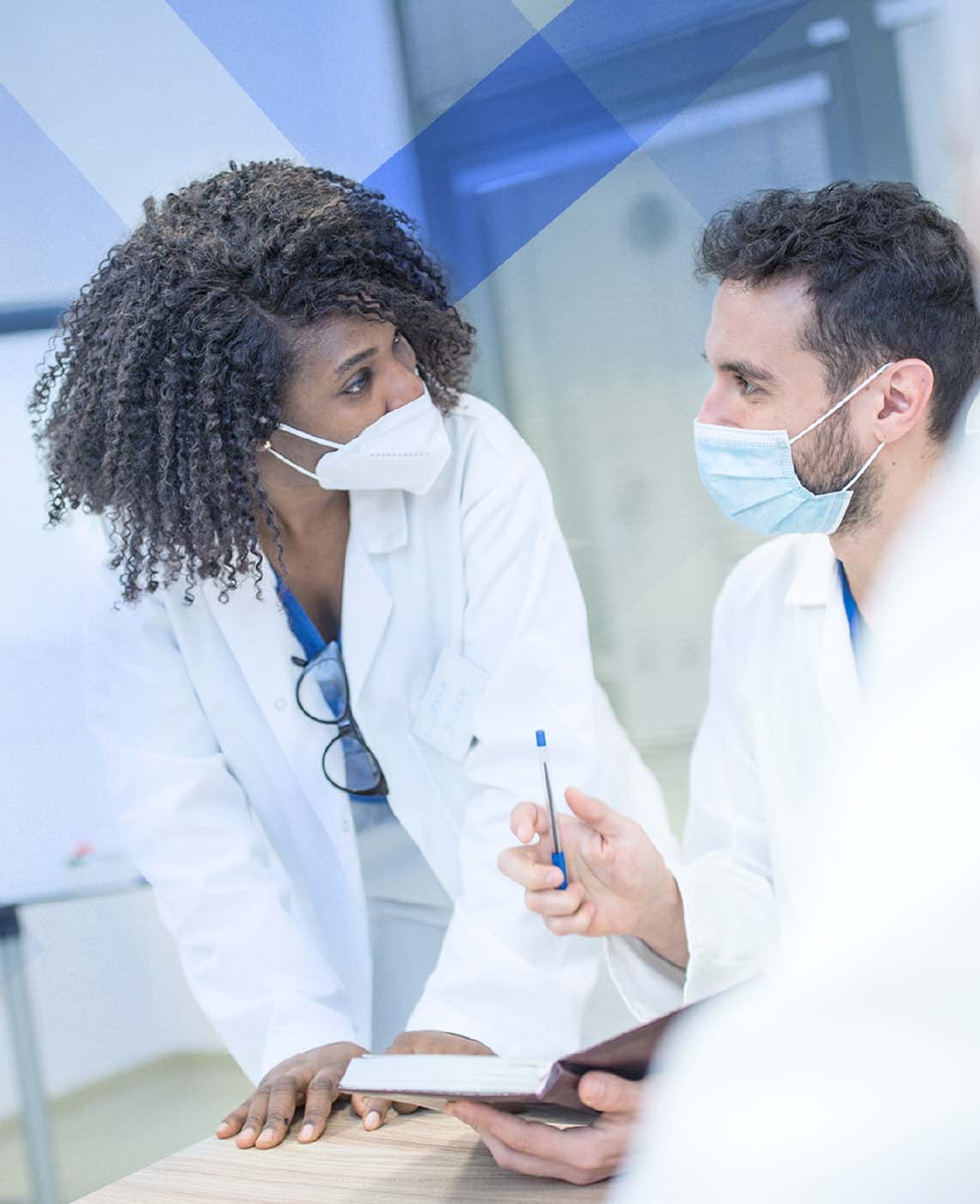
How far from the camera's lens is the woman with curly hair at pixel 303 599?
5.61ft

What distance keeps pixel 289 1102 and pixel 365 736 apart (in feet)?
1.80

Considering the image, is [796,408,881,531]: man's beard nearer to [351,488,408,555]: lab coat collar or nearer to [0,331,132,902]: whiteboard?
[351,488,408,555]: lab coat collar

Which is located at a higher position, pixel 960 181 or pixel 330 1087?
pixel 960 181

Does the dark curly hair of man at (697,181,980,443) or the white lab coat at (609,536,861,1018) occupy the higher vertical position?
the dark curly hair of man at (697,181,980,443)

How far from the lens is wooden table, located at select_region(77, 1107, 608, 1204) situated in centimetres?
111

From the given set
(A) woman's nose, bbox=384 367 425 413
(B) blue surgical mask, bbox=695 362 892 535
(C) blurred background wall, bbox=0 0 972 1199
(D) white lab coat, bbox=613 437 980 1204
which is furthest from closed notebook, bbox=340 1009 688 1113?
(C) blurred background wall, bbox=0 0 972 1199

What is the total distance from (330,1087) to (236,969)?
336mm

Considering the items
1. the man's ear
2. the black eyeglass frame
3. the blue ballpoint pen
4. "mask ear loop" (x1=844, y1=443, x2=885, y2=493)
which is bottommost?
the blue ballpoint pen

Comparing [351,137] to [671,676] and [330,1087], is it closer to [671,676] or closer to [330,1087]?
[671,676]

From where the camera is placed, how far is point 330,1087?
55.3 inches

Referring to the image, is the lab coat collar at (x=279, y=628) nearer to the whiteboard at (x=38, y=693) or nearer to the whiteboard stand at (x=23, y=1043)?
the whiteboard at (x=38, y=693)

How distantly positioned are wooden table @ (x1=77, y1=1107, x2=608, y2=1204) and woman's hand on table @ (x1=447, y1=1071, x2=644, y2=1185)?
2 cm

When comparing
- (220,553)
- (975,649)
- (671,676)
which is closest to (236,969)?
(220,553)

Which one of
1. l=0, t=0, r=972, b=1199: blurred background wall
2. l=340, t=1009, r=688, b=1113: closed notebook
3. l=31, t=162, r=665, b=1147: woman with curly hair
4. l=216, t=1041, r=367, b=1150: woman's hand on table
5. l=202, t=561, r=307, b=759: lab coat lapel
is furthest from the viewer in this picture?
l=0, t=0, r=972, b=1199: blurred background wall
